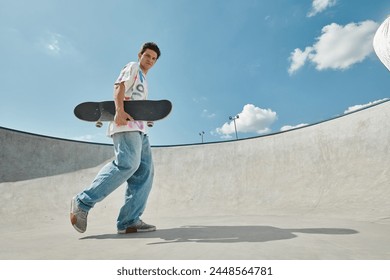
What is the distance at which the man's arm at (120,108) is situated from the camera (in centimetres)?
253

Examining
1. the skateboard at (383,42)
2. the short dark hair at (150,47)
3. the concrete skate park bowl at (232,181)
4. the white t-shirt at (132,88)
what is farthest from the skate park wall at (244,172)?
the short dark hair at (150,47)

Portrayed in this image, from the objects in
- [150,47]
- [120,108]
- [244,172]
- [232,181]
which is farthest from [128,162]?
[244,172]

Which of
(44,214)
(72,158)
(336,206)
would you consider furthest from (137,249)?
(72,158)

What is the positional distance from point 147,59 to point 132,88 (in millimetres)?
478

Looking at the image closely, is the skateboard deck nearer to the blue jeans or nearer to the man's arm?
the man's arm

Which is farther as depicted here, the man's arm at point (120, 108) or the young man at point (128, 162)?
the man's arm at point (120, 108)

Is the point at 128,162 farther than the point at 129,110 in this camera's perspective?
No

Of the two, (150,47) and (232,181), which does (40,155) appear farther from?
(150,47)

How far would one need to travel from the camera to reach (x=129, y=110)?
266cm

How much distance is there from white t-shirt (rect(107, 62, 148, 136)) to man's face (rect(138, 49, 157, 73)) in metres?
0.17

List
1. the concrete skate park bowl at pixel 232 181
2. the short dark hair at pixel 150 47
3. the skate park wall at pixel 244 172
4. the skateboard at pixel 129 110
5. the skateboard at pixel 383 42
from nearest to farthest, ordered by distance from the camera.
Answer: the skateboard at pixel 383 42, the skateboard at pixel 129 110, the short dark hair at pixel 150 47, the concrete skate park bowl at pixel 232 181, the skate park wall at pixel 244 172

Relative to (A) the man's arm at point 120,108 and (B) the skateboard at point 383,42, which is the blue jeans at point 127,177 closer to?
(A) the man's arm at point 120,108

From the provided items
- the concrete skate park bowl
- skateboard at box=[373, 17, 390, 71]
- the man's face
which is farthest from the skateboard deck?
skateboard at box=[373, 17, 390, 71]

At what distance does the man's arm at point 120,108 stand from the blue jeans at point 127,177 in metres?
0.15
